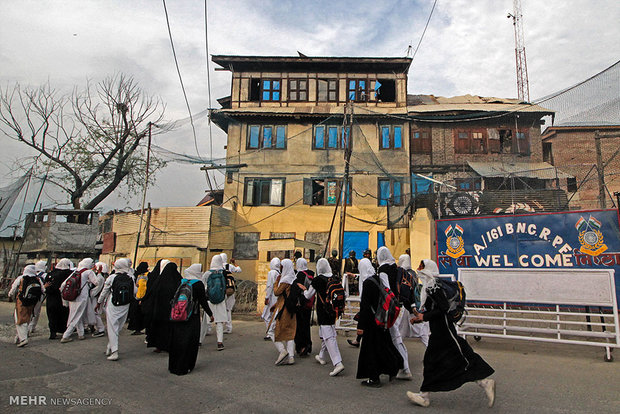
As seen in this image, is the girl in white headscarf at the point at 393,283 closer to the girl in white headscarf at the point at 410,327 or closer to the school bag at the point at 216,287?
the girl in white headscarf at the point at 410,327

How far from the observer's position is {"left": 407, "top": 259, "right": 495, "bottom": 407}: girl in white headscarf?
414cm

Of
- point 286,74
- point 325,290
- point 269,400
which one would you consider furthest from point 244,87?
point 269,400

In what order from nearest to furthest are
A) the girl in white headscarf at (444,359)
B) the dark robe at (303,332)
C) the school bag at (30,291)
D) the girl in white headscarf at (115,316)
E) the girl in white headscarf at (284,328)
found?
the girl in white headscarf at (444,359), the girl in white headscarf at (284,328), the girl in white headscarf at (115,316), the dark robe at (303,332), the school bag at (30,291)

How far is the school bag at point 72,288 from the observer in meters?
8.06

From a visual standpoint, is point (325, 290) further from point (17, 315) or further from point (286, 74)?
point (286, 74)

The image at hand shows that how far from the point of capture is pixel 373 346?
5.02m

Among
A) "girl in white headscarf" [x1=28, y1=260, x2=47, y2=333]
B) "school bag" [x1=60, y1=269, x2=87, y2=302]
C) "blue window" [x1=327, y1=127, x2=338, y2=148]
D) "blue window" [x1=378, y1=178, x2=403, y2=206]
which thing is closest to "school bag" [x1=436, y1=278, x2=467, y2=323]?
"school bag" [x1=60, y1=269, x2=87, y2=302]

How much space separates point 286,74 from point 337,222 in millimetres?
9382

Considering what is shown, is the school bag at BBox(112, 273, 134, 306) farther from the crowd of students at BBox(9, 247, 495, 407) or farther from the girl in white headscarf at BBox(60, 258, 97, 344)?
the girl in white headscarf at BBox(60, 258, 97, 344)

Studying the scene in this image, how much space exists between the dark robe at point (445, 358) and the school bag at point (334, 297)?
70.7 inches

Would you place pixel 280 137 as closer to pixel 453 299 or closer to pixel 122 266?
pixel 122 266

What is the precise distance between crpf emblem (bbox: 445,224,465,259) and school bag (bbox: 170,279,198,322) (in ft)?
25.4

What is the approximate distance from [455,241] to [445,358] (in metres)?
7.50

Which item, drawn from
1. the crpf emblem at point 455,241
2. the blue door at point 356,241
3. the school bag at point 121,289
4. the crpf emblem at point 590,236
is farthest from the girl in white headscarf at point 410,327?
the blue door at point 356,241
